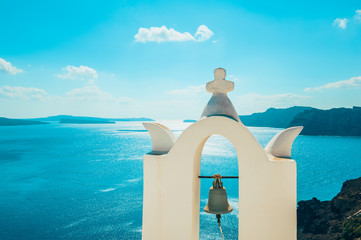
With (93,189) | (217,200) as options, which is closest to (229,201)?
(93,189)

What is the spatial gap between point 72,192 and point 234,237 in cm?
2975

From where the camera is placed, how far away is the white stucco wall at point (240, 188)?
138 inches

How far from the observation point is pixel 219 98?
3.89 metres

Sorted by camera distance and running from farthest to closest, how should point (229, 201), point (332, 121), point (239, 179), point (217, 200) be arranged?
1. point (332, 121)
2. point (229, 201)
3. point (217, 200)
4. point (239, 179)

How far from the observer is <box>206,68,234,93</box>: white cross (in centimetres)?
390

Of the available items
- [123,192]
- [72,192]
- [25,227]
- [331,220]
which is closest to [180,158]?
[331,220]

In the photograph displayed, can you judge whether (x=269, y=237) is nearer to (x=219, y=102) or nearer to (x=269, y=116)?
(x=219, y=102)

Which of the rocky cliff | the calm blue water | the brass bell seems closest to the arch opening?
the calm blue water

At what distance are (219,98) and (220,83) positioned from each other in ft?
0.81

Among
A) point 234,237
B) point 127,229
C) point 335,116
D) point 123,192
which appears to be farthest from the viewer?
point 335,116

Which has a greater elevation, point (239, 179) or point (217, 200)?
point (239, 179)

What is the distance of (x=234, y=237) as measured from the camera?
1136 inches

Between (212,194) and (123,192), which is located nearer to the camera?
(212,194)

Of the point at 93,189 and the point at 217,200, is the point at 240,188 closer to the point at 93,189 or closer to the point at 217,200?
the point at 217,200
